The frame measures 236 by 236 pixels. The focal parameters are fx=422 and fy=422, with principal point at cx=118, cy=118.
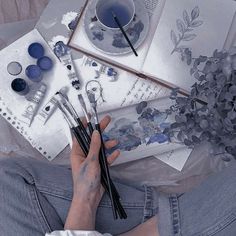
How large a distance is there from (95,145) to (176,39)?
264 mm

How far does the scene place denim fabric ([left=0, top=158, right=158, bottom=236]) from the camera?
0.77m

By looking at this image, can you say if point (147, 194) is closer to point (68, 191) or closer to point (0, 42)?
point (68, 191)

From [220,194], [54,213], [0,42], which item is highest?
[0,42]

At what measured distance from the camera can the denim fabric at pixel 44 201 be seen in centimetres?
77

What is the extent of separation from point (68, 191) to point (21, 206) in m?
0.09

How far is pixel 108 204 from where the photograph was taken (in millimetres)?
812

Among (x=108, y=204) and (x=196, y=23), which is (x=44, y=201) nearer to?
(x=108, y=204)

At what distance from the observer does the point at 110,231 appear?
82 cm

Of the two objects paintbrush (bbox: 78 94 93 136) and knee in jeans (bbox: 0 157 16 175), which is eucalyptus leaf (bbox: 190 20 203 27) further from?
knee in jeans (bbox: 0 157 16 175)

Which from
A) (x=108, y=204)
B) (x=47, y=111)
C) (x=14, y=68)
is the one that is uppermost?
(x=14, y=68)

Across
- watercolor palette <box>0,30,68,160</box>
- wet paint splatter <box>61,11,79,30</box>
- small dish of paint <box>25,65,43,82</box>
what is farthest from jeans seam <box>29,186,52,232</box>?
wet paint splatter <box>61,11,79,30</box>

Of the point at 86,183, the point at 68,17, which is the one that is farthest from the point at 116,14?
the point at 86,183

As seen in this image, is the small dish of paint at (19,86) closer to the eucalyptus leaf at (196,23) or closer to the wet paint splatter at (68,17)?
the wet paint splatter at (68,17)

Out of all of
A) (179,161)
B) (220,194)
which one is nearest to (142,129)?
(179,161)
